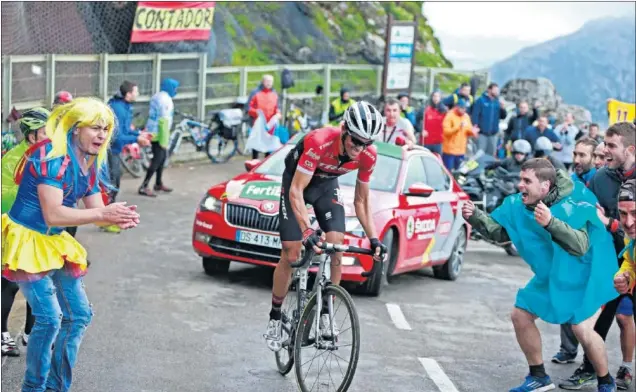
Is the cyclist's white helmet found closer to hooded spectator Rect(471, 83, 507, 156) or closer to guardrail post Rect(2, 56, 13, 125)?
guardrail post Rect(2, 56, 13, 125)

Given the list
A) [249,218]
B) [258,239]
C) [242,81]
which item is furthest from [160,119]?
[242,81]

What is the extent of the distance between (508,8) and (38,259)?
40432 millimetres

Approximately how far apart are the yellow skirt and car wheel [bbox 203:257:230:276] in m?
6.21

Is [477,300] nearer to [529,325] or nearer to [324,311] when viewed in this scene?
[529,325]

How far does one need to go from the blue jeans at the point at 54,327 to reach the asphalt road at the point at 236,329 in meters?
1.17

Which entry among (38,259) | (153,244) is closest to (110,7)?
(153,244)

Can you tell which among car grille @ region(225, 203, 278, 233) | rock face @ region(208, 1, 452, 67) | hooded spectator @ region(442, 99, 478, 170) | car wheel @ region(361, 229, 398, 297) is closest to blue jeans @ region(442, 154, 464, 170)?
hooded spectator @ region(442, 99, 478, 170)

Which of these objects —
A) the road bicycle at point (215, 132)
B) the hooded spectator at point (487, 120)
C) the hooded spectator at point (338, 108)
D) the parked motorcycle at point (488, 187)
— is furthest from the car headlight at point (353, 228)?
the hooded spectator at point (487, 120)

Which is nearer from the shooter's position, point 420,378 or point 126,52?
point 420,378

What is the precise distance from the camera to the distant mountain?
140ft

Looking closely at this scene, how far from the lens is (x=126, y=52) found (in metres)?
23.5

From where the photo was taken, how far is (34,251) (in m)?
6.70

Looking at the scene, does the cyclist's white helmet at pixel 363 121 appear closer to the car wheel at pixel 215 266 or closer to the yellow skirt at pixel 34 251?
the yellow skirt at pixel 34 251

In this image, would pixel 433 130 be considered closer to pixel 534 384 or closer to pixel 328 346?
pixel 534 384
